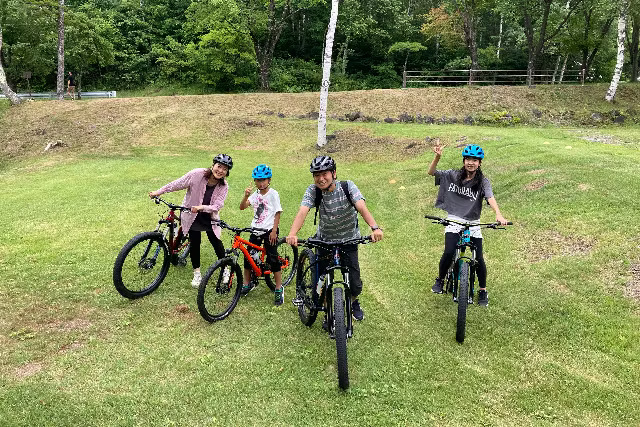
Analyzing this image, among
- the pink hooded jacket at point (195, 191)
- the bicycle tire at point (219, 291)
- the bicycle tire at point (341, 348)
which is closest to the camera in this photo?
the bicycle tire at point (341, 348)

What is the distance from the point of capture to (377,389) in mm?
4617

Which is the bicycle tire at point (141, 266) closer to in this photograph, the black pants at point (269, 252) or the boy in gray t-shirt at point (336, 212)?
the black pants at point (269, 252)

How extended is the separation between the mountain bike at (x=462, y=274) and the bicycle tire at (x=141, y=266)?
157 inches

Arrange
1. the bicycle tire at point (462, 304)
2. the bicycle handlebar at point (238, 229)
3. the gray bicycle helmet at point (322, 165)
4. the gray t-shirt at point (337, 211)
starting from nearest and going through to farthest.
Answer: the gray bicycle helmet at point (322, 165), the gray t-shirt at point (337, 211), the bicycle tire at point (462, 304), the bicycle handlebar at point (238, 229)

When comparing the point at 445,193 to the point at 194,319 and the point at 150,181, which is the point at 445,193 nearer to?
the point at 194,319

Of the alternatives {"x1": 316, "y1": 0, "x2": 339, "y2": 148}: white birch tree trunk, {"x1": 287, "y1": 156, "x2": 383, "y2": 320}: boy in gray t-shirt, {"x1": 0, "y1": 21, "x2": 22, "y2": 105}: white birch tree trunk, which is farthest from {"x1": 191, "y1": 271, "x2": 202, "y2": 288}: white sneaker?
{"x1": 0, "y1": 21, "x2": 22, "y2": 105}: white birch tree trunk

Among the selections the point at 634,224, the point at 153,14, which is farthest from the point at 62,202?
the point at 153,14

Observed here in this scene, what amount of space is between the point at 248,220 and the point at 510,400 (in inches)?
293

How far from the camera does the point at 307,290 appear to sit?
5.74 meters

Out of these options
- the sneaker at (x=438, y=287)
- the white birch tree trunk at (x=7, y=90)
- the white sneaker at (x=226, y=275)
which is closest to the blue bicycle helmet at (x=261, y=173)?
the white sneaker at (x=226, y=275)

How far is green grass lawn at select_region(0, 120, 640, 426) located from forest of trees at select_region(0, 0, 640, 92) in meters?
22.7

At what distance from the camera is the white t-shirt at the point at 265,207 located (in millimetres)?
6336

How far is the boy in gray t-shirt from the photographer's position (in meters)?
4.84

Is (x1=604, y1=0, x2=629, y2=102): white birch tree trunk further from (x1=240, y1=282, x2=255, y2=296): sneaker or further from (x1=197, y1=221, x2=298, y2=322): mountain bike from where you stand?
(x1=240, y1=282, x2=255, y2=296): sneaker
